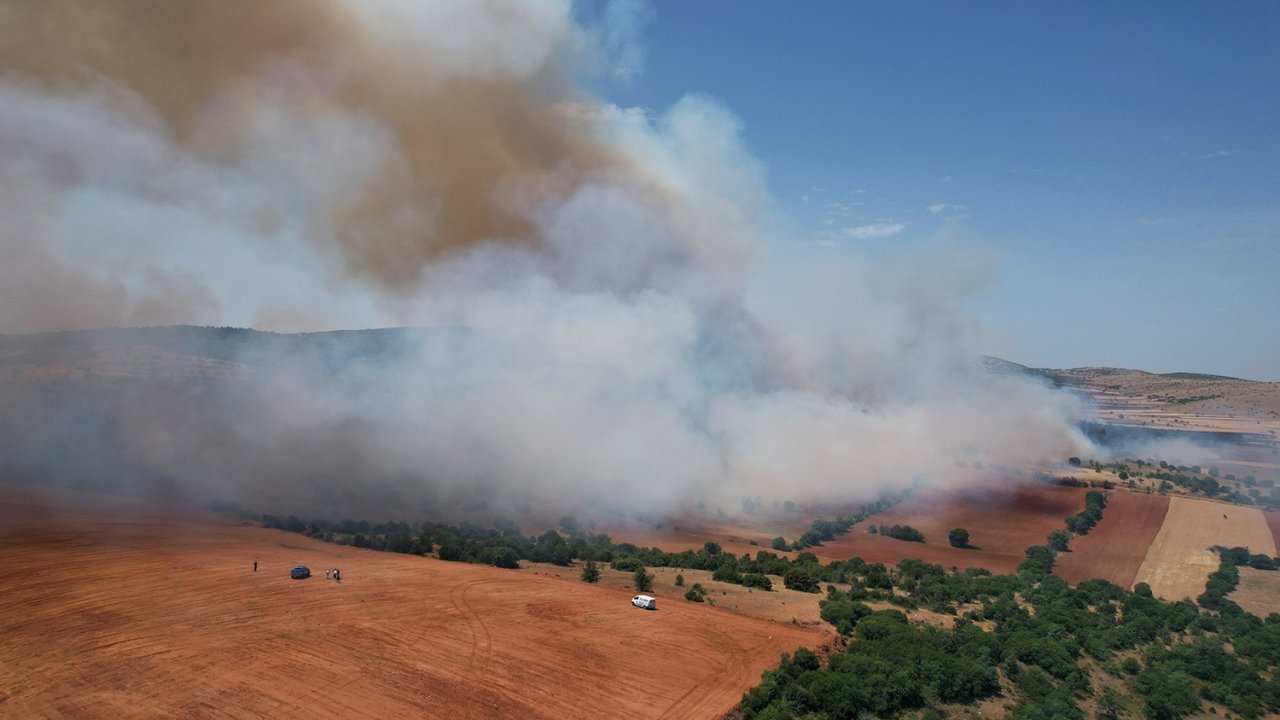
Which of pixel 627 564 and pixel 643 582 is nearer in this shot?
pixel 643 582

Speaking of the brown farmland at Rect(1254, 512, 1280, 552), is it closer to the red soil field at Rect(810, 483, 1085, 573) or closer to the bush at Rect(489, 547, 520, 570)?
the red soil field at Rect(810, 483, 1085, 573)

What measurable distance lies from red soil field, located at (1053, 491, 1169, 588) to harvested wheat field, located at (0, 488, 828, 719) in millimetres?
20627

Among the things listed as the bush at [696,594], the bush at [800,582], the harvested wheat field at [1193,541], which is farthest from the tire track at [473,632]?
the harvested wheat field at [1193,541]

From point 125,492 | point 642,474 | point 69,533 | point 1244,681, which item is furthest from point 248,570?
point 1244,681

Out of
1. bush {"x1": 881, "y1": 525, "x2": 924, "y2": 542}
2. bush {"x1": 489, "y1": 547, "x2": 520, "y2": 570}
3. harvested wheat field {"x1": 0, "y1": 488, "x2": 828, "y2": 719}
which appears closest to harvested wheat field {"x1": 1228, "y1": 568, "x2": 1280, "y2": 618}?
bush {"x1": 881, "y1": 525, "x2": 924, "y2": 542}

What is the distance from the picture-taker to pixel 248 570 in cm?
2500

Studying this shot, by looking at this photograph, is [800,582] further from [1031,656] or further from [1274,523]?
[1274,523]

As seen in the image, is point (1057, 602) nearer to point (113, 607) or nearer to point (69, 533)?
point (113, 607)

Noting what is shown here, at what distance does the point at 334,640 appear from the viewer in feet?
63.9

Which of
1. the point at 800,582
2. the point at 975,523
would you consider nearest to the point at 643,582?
the point at 800,582

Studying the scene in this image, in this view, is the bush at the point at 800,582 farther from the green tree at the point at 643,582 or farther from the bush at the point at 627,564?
the bush at the point at 627,564

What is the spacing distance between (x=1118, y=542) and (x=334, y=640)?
4166 cm

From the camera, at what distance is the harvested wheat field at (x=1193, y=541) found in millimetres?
31945

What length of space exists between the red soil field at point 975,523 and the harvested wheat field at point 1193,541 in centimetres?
549
